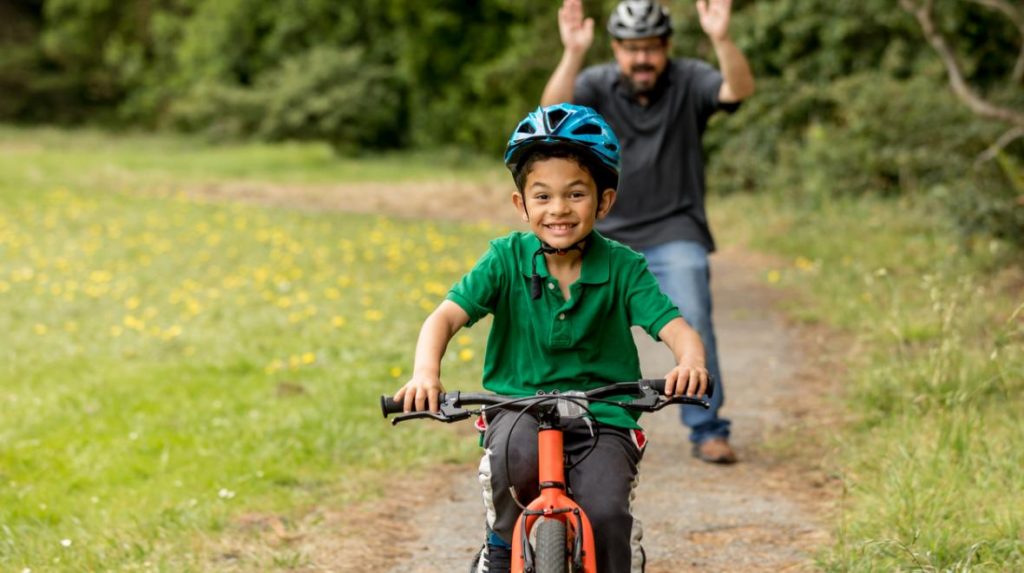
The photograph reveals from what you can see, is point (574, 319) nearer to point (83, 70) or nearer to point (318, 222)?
point (318, 222)

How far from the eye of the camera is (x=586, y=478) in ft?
10.6

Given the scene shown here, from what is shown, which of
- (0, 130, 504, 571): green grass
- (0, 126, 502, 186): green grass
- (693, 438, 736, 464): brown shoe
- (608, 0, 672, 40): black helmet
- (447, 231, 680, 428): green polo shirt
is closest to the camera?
(447, 231, 680, 428): green polo shirt

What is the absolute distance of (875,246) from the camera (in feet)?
37.6

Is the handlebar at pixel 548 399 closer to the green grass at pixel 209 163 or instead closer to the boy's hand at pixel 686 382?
the boy's hand at pixel 686 382

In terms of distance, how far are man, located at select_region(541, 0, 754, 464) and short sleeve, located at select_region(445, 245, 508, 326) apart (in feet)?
7.43

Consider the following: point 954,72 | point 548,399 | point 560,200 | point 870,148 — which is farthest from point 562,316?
point 870,148

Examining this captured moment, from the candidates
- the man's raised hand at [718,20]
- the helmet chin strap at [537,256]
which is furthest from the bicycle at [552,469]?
the man's raised hand at [718,20]

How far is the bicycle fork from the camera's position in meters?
3.04

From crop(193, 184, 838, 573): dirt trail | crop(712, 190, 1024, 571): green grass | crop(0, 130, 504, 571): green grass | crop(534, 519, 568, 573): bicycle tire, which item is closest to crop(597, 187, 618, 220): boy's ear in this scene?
crop(534, 519, 568, 573): bicycle tire

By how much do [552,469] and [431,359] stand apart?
0.44m

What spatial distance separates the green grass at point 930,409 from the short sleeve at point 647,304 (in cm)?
112

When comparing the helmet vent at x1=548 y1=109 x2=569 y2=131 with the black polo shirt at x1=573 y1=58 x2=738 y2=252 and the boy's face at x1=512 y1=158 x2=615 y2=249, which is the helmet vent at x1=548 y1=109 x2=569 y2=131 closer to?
the boy's face at x1=512 y1=158 x2=615 y2=249

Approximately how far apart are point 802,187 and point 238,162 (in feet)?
47.0

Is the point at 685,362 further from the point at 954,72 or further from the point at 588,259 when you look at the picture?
the point at 954,72
